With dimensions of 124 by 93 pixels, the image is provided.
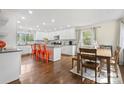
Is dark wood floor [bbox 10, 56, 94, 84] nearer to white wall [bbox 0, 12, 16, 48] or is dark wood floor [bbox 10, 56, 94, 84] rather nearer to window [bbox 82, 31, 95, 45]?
white wall [bbox 0, 12, 16, 48]

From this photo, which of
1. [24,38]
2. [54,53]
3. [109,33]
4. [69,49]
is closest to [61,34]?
[69,49]

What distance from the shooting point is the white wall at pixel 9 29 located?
2639mm

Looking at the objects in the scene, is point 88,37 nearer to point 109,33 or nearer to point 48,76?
point 109,33

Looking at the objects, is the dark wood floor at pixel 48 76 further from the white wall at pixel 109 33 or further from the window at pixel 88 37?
the window at pixel 88 37

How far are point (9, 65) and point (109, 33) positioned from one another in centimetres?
480

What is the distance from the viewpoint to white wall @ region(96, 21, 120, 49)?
15.7 ft

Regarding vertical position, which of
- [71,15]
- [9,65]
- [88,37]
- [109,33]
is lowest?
[9,65]

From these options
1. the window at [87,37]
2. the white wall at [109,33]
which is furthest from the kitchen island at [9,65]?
the window at [87,37]

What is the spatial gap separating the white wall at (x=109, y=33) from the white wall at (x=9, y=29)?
4417 millimetres

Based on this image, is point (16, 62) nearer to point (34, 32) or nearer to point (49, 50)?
point (49, 50)

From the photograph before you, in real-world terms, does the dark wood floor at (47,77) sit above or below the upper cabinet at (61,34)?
below

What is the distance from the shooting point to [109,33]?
16.4 feet
